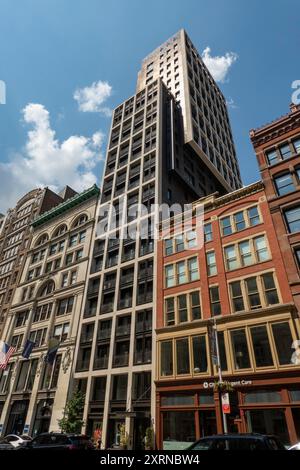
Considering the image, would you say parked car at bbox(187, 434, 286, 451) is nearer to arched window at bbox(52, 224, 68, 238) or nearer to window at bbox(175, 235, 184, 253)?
window at bbox(175, 235, 184, 253)

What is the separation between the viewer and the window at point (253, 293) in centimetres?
2517

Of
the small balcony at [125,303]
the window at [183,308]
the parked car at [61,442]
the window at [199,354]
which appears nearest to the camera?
the parked car at [61,442]

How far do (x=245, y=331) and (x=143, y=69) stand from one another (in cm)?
7432

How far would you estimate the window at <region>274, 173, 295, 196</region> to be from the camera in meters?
28.0

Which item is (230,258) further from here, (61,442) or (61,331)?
(61,331)

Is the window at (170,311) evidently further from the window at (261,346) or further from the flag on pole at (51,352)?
the flag on pole at (51,352)

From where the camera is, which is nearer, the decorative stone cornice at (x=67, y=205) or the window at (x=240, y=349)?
the window at (x=240, y=349)

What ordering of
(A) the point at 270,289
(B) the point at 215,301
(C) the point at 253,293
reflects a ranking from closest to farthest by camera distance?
(A) the point at 270,289, (C) the point at 253,293, (B) the point at 215,301

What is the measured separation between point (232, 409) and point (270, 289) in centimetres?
936

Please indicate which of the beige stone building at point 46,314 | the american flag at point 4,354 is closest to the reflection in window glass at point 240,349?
the beige stone building at point 46,314

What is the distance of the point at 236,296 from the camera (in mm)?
26578

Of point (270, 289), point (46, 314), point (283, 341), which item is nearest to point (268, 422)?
point (283, 341)

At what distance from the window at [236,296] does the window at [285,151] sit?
43.5 ft

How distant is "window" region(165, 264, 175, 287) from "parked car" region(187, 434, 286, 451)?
22.1 metres
